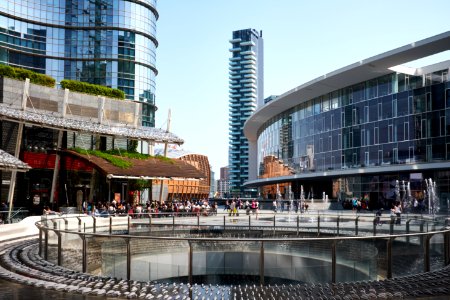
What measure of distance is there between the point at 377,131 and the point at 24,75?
37239 millimetres

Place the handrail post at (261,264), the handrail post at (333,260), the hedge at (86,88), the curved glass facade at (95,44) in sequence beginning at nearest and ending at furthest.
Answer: the handrail post at (333,260), the handrail post at (261,264), the hedge at (86,88), the curved glass facade at (95,44)

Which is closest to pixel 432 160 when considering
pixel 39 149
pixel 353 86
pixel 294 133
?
pixel 353 86

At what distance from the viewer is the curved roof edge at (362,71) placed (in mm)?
47719

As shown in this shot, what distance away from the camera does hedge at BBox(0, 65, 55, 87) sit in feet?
117

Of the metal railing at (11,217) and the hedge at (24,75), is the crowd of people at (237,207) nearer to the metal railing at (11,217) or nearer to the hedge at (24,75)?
the metal railing at (11,217)

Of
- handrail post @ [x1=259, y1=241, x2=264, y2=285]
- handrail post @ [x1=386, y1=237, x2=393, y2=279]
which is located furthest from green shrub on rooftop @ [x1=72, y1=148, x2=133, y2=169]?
handrail post @ [x1=386, y1=237, x2=393, y2=279]

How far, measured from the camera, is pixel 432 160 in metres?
49.5

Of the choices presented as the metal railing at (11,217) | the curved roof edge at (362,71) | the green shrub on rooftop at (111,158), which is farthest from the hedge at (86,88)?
the curved roof edge at (362,71)

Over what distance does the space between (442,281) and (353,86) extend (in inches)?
2076

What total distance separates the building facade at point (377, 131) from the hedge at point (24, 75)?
32.0 metres

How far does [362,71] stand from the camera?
179 feet

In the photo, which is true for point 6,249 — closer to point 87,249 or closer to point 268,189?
point 87,249

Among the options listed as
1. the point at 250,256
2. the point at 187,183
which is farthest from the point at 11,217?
the point at 187,183

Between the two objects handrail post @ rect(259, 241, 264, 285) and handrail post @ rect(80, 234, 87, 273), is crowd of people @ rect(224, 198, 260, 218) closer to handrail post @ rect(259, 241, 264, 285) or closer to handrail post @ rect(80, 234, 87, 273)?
handrail post @ rect(80, 234, 87, 273)
